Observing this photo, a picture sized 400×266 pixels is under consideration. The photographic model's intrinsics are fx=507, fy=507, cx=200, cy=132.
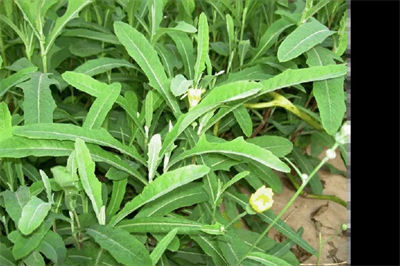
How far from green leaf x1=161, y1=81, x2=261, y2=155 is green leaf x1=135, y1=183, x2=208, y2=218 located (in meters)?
0.14

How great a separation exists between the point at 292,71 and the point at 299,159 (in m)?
0.79

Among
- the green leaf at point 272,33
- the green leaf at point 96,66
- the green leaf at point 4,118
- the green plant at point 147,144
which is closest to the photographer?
the green plant at point 147,144

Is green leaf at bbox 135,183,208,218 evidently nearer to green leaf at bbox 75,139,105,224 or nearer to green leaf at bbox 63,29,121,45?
green leaf at bbox 75,139,105,224

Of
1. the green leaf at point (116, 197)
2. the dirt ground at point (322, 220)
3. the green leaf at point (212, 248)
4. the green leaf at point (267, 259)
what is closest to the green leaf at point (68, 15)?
the green leaf at point (116, 197)

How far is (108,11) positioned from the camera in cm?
173

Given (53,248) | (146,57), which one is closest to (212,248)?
(53,248)

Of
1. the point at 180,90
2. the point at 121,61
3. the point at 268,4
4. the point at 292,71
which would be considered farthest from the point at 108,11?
the point at 292,71

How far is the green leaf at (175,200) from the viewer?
3.75 feet

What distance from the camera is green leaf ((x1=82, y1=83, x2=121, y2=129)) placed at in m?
1.12

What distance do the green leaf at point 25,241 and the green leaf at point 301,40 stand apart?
0.63m

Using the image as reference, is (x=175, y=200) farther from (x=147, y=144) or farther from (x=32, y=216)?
(x=32, y=216)

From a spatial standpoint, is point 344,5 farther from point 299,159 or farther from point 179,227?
point 179,227

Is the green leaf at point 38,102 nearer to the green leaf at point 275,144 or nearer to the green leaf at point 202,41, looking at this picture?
the green leaf at point 202,41

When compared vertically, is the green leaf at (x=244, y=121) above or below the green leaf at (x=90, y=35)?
below
